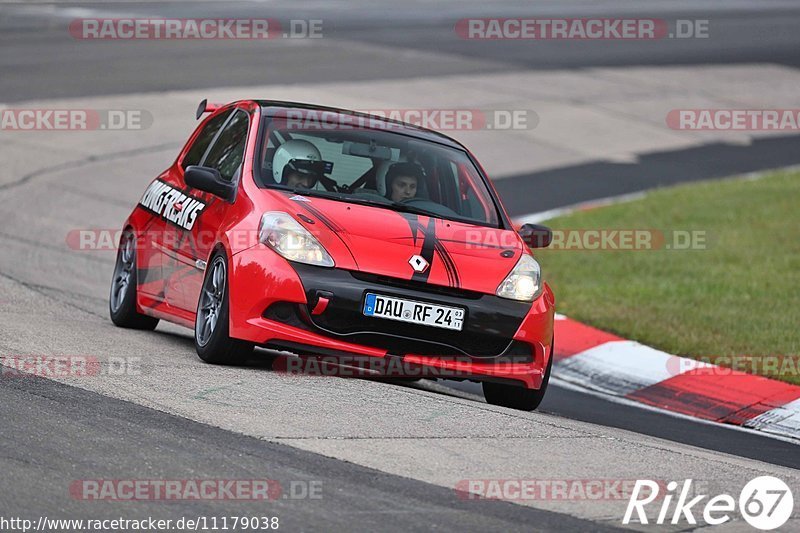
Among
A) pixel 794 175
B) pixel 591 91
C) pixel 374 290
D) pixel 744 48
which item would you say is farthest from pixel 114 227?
pixel 744 48

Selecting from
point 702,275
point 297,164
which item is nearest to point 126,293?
point 297,164

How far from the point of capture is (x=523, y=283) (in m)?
8.33

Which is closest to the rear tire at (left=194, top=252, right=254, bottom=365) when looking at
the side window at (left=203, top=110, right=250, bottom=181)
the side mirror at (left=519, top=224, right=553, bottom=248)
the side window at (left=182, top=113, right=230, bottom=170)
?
the side window at (left=203, top=110, right=250, bottom=181)

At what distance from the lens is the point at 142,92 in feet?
71.1

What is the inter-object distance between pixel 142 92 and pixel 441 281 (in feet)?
47.5

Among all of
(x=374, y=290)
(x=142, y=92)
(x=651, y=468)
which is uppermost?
(x=142, y=92)

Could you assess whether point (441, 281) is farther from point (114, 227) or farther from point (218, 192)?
point (114, 227)

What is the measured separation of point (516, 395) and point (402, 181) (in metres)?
1.46

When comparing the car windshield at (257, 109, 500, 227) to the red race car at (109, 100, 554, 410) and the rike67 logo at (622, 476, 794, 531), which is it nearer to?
the red race car at (109, 100, 554, 410)

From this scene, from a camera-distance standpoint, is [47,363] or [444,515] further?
[47,363]

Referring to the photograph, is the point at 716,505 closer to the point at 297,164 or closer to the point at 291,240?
the point at 291,240

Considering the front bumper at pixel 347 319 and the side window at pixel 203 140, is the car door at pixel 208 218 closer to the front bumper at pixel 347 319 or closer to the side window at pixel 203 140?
the side window at pixel 203 140

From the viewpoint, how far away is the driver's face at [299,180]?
8803 millimetres

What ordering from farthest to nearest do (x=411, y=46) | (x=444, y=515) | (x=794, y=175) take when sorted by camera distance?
(x=411, y=46) < (x=794, y=175) < (x=444, y=515)
